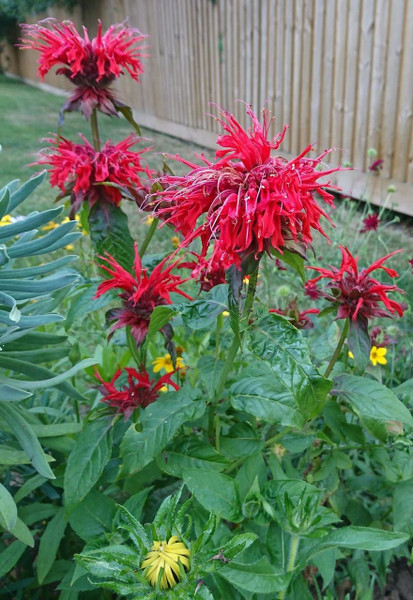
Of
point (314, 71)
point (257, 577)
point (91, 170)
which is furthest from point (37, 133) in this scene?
point (257, 577)

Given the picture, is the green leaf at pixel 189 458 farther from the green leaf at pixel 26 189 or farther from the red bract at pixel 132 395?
the green leaf at pixel 26 189

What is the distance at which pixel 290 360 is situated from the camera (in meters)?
0.83

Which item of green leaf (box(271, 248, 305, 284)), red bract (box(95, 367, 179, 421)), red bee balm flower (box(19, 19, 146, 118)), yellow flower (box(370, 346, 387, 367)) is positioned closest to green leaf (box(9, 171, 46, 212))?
red bee balm flower (box(19, 19, 146, 118))

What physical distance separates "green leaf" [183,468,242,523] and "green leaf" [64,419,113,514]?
169 millimetres

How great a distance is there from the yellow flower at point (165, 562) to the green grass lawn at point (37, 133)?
3806 millimetres

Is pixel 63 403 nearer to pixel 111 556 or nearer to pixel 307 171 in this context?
pixel 111 556

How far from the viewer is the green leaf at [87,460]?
986mm

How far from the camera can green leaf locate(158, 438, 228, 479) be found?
3.34ft

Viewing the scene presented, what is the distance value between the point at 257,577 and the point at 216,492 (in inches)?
6.1

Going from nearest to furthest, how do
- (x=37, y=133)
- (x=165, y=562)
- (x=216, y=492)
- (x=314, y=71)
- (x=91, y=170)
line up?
(x=165, y=562) → (x=216, y=492) → (x=91, y=170) → (x=314, y=71) → (x=37, y=133)

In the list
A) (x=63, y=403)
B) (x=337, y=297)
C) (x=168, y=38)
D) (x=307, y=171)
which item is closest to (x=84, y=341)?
(x=63, y=403)

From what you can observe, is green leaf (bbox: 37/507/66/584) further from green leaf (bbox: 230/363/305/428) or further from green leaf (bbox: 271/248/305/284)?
green leaf (bbox: 271/248/305/284)

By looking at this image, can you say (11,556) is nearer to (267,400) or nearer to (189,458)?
(189,458)

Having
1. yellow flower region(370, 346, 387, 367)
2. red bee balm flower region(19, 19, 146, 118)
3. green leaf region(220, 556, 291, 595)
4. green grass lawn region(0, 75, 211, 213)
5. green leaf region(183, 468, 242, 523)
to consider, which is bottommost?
green grass lawn region(0, 75, 211, 213)
